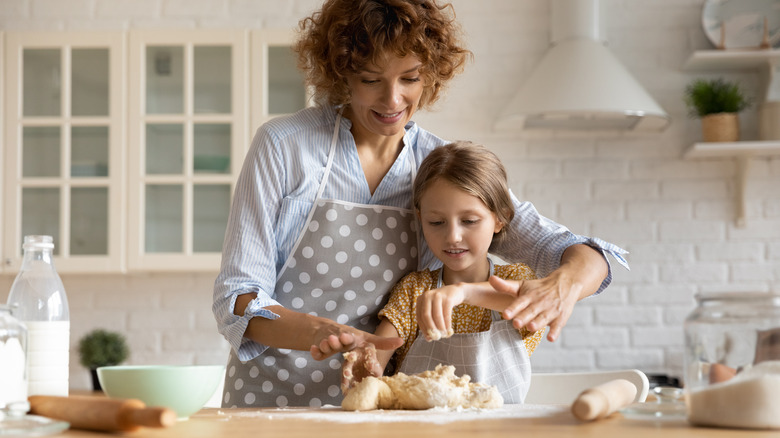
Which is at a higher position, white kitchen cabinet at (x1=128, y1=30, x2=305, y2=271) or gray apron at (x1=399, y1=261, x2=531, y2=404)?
white kitchen cabinet at (x1=128, y1=30, x2=305, y2=271)

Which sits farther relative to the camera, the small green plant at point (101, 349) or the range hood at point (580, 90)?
the small green plant at point (101, 349)

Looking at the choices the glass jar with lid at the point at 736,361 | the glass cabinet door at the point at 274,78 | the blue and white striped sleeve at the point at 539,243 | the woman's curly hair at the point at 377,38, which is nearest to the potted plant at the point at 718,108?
the glass cabinet door at the point at 274,78

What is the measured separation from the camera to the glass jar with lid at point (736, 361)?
870 mm

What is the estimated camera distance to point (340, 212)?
1.57 metres

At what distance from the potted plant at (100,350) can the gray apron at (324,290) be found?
1.67 metres

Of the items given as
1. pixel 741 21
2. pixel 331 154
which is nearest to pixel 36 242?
pixel 331 154

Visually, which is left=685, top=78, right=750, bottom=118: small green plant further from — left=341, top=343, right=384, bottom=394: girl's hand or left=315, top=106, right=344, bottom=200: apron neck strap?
left=341, top=343, right=384, bottom=394: girl's hand

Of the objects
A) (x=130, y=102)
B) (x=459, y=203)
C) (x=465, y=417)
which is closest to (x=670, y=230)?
(x=459, y=203)

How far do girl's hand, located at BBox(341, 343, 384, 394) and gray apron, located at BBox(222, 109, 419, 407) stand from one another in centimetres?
29

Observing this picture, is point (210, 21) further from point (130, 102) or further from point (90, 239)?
point (90, 239)

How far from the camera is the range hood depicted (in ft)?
9.36

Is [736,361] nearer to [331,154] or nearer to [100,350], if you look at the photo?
[331,154]

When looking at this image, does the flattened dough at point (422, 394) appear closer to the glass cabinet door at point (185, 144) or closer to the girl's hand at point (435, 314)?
the girl's hand at point (435, 314)

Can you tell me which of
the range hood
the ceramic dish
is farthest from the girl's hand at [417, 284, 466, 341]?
the ceramic dish
